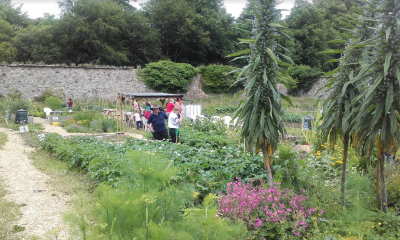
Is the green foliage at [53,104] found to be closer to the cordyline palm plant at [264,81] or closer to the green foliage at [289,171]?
the cordyline palm plant at [264,81]

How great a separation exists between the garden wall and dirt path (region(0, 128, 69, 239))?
52.3 ft

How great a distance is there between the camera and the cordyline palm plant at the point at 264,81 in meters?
3.79

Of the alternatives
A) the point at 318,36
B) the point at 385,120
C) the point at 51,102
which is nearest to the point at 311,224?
the point at 385,120

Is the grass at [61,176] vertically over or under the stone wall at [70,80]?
under

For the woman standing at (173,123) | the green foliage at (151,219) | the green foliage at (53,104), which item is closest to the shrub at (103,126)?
→ the woman standing at (173,123)

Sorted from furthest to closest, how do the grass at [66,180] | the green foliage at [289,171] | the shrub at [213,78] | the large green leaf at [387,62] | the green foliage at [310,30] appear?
the green foliage at [310,30]
the shrub at [213,78]
the grass at [66,180]
the green foliage at [289,171]
the large green leaf at [387,62]

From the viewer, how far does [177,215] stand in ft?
9.07

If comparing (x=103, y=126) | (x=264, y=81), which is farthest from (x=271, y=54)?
(x=103, y=126)

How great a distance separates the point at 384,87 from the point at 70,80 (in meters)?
23.9

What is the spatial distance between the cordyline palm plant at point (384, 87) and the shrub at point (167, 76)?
919 inches

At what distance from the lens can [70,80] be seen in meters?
23.7

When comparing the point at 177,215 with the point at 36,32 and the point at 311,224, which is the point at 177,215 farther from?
the point at 36,32

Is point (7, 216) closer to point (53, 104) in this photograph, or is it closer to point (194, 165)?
point (194, 165)

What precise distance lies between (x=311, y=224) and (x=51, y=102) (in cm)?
1972
